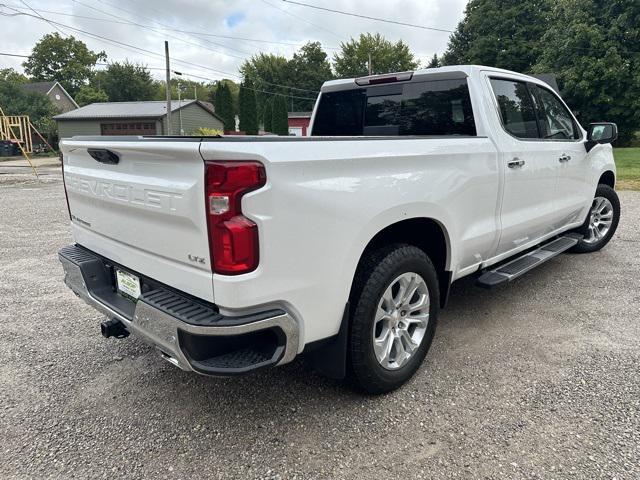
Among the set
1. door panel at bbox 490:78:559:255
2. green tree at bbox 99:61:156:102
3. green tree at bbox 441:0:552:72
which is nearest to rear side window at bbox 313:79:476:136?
door panel at bbox 490:78:559:255

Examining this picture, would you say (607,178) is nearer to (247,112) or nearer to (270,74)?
(247,112)

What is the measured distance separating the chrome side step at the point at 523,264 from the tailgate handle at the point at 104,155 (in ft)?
8.28

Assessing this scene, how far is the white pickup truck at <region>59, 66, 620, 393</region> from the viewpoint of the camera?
78.1 inches

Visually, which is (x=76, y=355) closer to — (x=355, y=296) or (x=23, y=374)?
(x=23, y=374)

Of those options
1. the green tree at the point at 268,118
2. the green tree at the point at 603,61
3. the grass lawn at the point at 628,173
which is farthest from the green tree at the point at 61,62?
the grass lawn at the point at 628,173

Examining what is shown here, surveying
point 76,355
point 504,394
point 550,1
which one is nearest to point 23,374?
point 76,355

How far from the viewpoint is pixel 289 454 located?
2348 mm

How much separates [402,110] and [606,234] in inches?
141

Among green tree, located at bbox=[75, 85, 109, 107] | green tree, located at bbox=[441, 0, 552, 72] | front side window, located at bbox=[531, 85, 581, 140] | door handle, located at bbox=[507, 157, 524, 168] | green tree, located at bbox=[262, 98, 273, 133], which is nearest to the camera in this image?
door handle, located at bbox=[507, 157, 524, 168]

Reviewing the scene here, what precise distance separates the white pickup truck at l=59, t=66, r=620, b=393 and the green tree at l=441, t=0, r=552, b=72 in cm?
3610

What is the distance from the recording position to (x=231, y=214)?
194cm

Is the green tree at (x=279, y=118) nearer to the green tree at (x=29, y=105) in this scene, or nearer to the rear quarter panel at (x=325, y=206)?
the green tree at (x=29, y=105)

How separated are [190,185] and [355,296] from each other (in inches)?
41.0

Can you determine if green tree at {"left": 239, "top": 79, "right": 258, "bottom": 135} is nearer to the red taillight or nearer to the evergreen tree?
the evergreen tree
